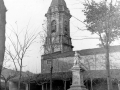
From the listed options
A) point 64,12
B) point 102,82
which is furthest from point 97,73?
point 64,12

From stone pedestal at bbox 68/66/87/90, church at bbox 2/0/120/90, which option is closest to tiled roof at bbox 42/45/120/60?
church at bbox 2/0/120/90

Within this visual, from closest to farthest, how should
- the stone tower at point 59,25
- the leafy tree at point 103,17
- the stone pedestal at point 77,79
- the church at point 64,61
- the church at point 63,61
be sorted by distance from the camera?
the leafy tree at point 103,17 → the stone pedestal at point 77,79 → the church at point 63,61 → the church at point 64,61 → the stone tower at point 59,25

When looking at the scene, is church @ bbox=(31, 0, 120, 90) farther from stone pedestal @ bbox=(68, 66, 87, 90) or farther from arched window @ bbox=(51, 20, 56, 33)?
stone pedestal @ bbox=(68, 66, 87, 90)

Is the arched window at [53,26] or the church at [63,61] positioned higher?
the arched window at [53,26]

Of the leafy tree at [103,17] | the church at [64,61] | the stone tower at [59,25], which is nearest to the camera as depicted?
the leafy tree at [103,17]

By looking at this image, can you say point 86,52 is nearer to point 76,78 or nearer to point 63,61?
point 63,61

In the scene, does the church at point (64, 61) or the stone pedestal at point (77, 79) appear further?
the church at point (64, 61)

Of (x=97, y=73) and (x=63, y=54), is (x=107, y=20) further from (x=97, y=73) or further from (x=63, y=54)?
(x=63, y=54)

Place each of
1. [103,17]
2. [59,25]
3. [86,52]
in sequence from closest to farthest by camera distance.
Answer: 1. [103,17]
2. [86,52]
3. [59,25]

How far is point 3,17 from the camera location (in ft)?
14.9

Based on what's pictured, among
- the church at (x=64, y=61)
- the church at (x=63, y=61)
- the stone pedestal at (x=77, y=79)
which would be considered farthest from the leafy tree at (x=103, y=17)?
the church at (x=64, y=61)

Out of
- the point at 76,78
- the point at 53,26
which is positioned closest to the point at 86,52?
the point at 53,26

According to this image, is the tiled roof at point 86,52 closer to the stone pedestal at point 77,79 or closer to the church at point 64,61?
the church at point 64,61

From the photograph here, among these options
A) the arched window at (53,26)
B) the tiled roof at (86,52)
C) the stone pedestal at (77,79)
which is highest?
the arched window at (53,26)
